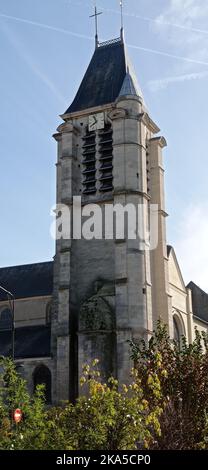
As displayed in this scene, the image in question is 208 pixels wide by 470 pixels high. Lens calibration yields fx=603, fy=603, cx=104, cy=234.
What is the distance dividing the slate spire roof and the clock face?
656mm

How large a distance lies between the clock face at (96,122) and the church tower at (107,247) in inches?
2.1

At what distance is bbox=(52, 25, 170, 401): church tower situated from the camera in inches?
1094

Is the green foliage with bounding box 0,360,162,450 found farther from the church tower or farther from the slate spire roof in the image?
the slate spire roof

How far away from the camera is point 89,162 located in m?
32.2

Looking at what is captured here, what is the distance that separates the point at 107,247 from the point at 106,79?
35.5ft

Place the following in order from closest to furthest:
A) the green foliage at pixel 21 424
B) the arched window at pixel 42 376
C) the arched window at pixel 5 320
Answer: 1. the green foliage at pixel 21 424
2. the arched window at pixel 42 376
3. the arched window at pixel 5 320

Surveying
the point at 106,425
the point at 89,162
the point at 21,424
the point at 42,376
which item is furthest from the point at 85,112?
the point at 106,425

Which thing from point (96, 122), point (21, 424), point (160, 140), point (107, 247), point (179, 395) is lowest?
point (21, 424)

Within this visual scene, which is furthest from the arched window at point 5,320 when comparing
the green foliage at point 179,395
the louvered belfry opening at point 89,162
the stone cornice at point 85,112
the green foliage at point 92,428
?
the green foliage at point 92,428

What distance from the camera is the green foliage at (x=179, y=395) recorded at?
13008 millimetres

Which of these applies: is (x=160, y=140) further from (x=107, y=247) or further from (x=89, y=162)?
(x=107, y=247)

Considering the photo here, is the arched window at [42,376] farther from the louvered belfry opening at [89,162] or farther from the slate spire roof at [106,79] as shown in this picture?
the slate spire roof at [106,79]

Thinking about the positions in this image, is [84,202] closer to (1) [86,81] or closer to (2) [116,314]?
(2) [116,314]

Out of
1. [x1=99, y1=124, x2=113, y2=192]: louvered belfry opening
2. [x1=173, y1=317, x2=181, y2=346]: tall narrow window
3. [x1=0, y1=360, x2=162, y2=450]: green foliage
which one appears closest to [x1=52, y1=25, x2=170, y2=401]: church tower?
[x1=99, y1=124, x2=113, y2=192]: louvered belfry opening
